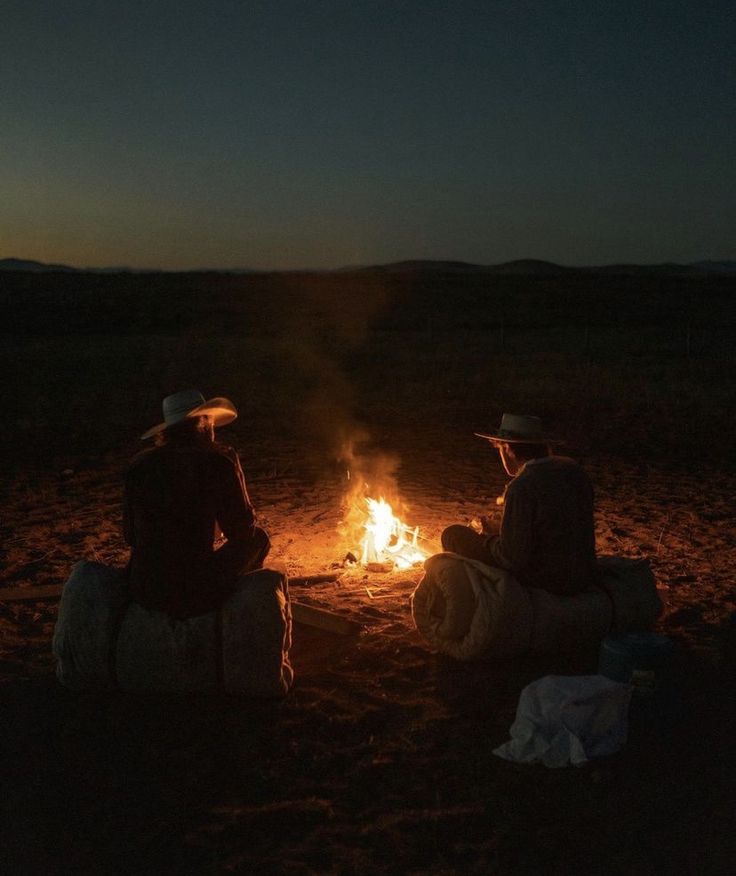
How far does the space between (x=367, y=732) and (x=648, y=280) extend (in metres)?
99.3

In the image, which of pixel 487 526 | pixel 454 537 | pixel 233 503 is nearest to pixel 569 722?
pixel 454 537

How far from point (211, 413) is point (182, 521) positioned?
2.71 feet

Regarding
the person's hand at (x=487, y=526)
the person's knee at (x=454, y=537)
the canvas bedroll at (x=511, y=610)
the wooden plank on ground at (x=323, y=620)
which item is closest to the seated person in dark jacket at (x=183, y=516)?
the wooden plank on ground at (x=323, y=620)

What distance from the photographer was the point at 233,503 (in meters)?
4.66

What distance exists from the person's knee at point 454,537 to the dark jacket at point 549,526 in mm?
438

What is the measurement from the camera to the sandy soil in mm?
3436

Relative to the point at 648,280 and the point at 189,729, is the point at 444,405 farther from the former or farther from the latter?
the point at 648,280

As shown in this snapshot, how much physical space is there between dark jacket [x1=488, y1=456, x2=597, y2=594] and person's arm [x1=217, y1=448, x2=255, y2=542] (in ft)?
4.97

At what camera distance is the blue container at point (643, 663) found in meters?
4.22

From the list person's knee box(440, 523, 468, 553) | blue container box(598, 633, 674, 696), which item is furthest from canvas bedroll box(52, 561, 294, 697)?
blue container box(598, 633, 674, 696)

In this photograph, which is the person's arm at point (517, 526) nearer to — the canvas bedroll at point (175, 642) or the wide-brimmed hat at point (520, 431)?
the wide-brimmed hat at point (520, 431)

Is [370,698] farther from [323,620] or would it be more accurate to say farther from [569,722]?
[569,722]

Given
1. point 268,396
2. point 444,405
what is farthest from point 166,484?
point 268,396

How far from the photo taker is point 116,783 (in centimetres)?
396
